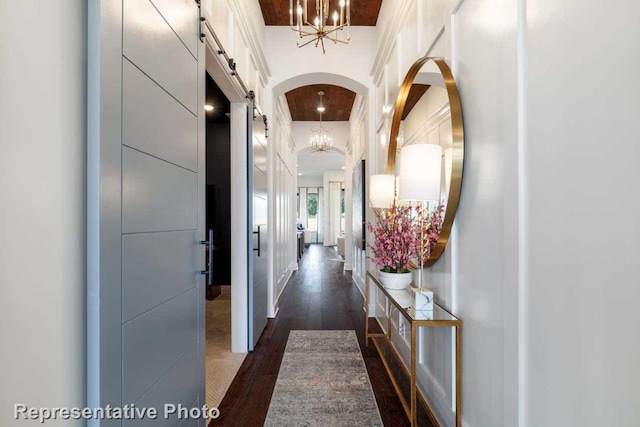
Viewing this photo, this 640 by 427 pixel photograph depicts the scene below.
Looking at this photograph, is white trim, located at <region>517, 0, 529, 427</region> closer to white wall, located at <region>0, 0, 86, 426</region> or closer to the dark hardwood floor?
the dark hardwood floor

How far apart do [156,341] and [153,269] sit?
306 mm

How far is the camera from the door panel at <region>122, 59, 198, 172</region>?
1056 millimetres

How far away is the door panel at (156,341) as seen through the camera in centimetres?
107

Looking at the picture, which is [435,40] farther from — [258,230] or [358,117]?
[358,117]

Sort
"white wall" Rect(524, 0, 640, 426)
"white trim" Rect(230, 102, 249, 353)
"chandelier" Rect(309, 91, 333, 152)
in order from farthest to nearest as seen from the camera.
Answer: "chandelier" Rect(309, 91, 333, 152), "white trim" Rect(230, 102, 249, 353), "white wall" Rect(524, 0, 640, 426)

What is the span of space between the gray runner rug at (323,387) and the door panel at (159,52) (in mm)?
1953

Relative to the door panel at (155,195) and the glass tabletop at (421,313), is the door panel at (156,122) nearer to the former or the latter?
the door panel at (155,195)

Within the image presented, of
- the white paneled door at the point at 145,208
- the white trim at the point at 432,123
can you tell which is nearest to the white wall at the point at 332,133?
the white trim at the point at 432,123

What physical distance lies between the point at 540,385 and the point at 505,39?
1261mm

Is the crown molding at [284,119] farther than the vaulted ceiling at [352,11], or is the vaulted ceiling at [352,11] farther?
the crown molding at [284,119]

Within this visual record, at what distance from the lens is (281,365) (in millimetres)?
2551

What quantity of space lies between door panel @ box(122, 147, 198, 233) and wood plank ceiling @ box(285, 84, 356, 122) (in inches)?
163

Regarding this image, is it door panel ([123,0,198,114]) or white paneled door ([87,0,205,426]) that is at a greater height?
door panel ([123,0,198,114])

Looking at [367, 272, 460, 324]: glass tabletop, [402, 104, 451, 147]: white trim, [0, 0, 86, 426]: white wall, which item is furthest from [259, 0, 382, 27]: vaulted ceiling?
[367, 272, 460, 324]: glass tabletop
